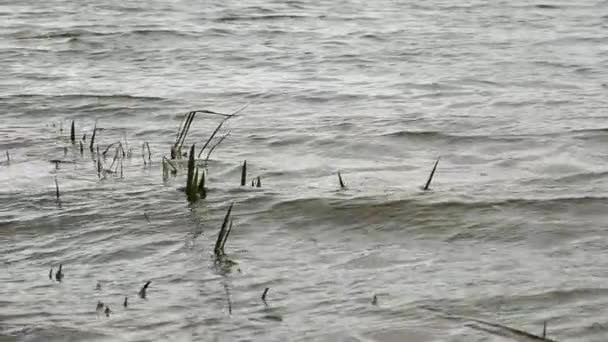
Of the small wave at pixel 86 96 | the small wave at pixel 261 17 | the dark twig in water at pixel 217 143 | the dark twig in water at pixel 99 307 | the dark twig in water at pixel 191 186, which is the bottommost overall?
the small wave at pixel 261 17

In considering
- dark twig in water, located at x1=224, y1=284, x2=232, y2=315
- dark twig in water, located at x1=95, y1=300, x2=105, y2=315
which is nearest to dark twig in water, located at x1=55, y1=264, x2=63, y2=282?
dark twig in water, located at x1=95, y1=300, x2=105, y2=315

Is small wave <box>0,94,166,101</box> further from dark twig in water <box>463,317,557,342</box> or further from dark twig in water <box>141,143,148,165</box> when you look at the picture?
dark twig in water <box>463,317,557,342</box>

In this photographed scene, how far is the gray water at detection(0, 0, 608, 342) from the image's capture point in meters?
3.42

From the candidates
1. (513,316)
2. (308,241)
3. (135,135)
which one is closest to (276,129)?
(135,135)

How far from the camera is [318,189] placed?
497 centimetres

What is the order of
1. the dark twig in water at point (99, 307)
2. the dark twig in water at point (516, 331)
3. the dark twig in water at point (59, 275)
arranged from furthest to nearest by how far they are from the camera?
1. the dark twig in water at point (59, 275)
2. the dark twig in water at point (99, 307)
3. the dark twig in water at point (516, 331)

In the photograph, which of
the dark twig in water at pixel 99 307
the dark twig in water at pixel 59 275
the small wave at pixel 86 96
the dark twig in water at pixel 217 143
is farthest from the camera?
the small wave at pixel 86 96

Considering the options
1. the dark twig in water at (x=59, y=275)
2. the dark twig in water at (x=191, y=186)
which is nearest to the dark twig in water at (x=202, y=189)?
the dark twig in water at (x=191, y=186)

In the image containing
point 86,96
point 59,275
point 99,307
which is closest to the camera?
point 99,307

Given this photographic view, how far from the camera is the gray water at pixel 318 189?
3422 millimetres

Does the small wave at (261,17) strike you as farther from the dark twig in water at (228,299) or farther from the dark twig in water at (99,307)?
the dark twig in water at (99,307)

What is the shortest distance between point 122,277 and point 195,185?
3.52 ft

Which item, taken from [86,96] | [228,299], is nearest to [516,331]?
[228,299]

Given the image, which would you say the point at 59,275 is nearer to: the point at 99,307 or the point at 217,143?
the point at 99,307
